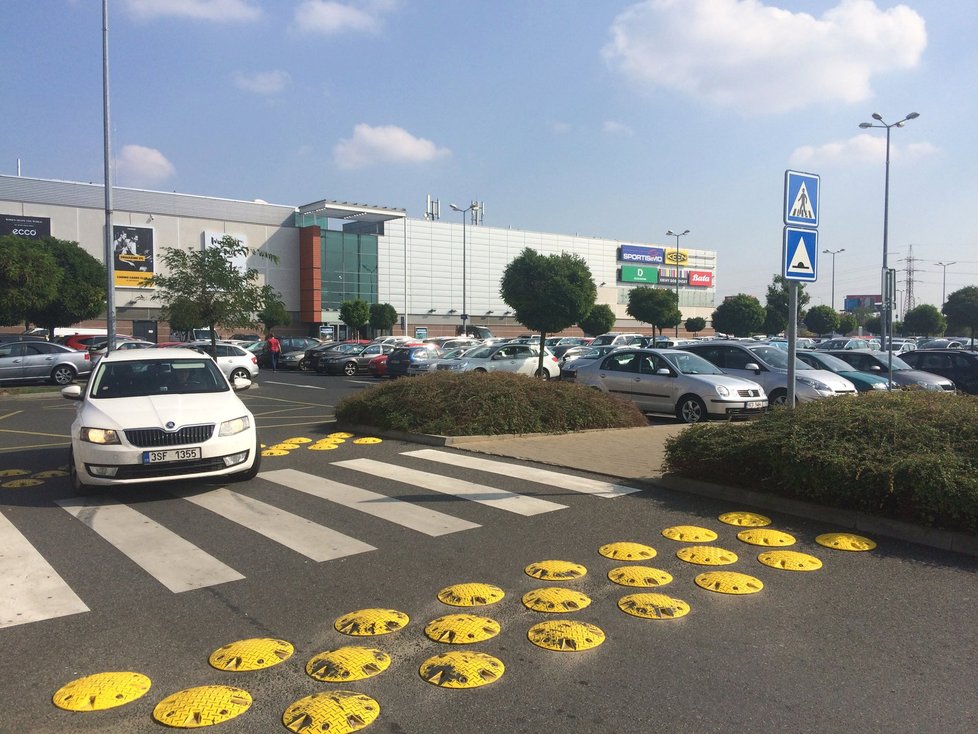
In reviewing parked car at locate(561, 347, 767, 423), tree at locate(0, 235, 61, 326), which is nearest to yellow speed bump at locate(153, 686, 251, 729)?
parked car at locate(561, 347, 767, 423)

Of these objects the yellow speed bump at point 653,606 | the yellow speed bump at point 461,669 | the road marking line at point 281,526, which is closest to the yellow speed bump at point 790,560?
the yellow speed bump at point 653,606

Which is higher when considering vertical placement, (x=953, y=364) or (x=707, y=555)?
(x=953, y=364)

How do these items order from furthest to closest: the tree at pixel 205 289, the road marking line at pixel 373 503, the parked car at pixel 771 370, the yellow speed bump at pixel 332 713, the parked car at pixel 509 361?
the tree at pixel 205 289, the parked car at pixel 509 361, the parked car at pixel 771 370, the road marking line at pixel 373 503, the yellow speed bump at pixel 332 713

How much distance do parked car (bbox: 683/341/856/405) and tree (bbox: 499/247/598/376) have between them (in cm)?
609

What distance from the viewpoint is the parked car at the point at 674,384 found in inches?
568

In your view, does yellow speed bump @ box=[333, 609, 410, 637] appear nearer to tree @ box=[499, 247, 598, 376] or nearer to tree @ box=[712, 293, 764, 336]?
tree @ box=[499, 247, 598, 376]

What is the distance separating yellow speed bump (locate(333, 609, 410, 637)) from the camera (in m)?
4.46

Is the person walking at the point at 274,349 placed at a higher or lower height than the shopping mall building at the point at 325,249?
lower

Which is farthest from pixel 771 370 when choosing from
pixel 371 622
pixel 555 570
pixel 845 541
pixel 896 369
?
pixel 371 622

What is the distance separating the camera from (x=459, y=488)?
27.2ft

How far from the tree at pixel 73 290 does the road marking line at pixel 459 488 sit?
29388 millimetres

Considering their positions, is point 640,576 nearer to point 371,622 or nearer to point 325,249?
point 371,622

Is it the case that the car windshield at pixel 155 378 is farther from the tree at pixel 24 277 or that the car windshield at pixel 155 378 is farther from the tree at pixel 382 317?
the tree at pixel 382 317

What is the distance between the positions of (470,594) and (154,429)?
13.9 ft
